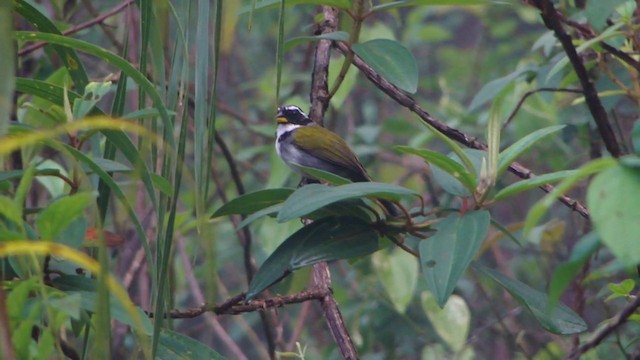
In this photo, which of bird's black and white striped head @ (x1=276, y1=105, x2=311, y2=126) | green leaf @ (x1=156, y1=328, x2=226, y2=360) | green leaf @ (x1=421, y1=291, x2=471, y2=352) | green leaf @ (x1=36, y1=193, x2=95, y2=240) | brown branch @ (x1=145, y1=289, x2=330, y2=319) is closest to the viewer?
green leaf @ (x1=36, y1=193, x2=95, y2=240)

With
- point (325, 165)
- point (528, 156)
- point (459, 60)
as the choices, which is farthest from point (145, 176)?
point (459, 60)

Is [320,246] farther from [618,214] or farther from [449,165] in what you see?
[618,214]

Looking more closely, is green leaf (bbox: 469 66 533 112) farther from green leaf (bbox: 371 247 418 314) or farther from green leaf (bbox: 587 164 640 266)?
green leaf (bbox: 587 164 640 266)

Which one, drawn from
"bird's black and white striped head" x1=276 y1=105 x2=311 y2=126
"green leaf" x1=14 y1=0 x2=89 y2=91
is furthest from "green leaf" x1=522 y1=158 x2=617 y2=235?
"bird's black and white striped head" x1=276 y1=105 x2=311 y2=126

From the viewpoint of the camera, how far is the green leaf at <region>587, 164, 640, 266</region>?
1.18 meters

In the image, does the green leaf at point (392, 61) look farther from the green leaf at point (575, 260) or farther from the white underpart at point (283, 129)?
the white underpart at point (283, 129)

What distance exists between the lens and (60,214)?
1506mm

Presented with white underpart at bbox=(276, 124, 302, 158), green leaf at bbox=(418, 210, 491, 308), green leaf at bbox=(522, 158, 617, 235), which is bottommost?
green leaf at bbox=(418, 210, 491, 308)

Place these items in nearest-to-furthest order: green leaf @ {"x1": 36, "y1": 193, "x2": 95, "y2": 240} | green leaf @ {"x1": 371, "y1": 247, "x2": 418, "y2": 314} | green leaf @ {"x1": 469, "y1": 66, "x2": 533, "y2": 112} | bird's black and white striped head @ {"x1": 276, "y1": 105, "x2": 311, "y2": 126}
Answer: green leaf @ {"x1": 36, "y1": 193, "x2": 95, "y2": 240} < green leaf @ {"x1": 469, "y1": 66, "x2": 533, "y2": 112} < green leaf @ {"x1": 371, "y1": 247, "x2": 418, "y2": 314} < bird's black and white striped head @ {"x1": 276, "y1": 105, "x2": 311, "y2": 126}

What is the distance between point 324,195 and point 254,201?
325 mm

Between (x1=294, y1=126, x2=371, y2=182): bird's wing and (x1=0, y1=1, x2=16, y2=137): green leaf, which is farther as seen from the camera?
(x1=294, y1=126, x2=371, y2=182): bird's wing

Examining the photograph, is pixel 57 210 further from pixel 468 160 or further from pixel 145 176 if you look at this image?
pixel 468 160

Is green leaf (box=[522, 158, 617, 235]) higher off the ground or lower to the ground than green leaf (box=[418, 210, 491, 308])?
higher

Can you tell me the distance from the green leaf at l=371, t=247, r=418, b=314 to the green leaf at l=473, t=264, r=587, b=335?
183 cm
